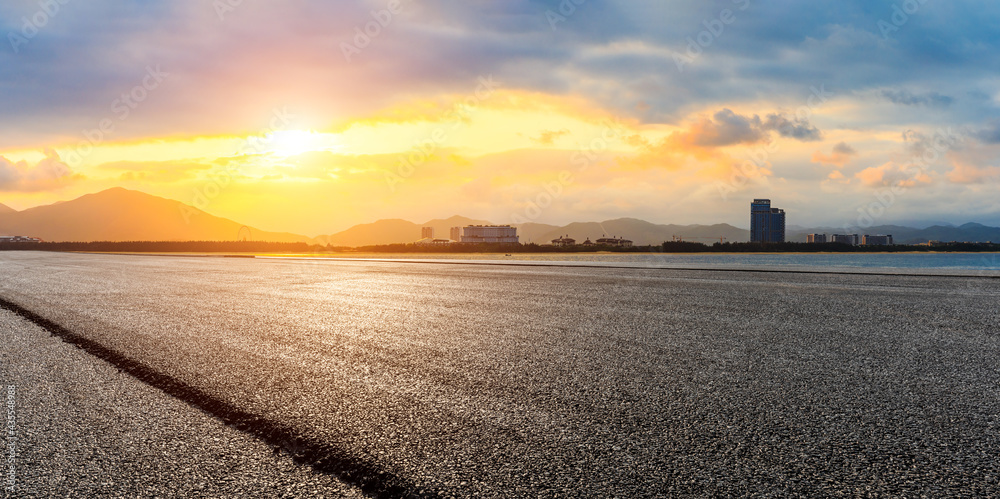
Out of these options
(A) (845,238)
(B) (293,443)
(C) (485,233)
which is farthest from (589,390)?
(A) (845,238)

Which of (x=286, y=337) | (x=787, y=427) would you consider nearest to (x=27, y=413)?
(x=286, y=337)

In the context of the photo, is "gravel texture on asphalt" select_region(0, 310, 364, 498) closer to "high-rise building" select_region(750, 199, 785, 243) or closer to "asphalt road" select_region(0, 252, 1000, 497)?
"asphalt road" select_region(0, 252, 1000, 497)

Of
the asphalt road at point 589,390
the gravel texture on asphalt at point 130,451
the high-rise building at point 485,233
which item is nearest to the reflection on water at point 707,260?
the asphalt road at point 589,390

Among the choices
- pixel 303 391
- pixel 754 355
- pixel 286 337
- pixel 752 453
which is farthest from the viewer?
pixel 286 337

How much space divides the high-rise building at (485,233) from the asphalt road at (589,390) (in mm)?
160535

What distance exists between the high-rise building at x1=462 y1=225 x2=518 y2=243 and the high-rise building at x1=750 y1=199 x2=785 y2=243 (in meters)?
77.6

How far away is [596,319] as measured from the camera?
11.1 metres

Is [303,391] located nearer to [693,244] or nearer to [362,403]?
[362,403]

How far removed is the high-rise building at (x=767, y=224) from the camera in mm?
179875

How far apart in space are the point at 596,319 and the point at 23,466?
872 cm

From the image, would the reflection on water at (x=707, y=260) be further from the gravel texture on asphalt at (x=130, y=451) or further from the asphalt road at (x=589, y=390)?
the gravel texture on asphalt at (x=130, y=451)

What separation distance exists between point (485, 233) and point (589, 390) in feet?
556

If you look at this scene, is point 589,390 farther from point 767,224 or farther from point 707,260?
point 767,224

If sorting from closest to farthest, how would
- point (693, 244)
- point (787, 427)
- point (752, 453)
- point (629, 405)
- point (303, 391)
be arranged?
point (752, 453), point (787, 427), point (629, 405), point (303, 391), point (693, 244)
